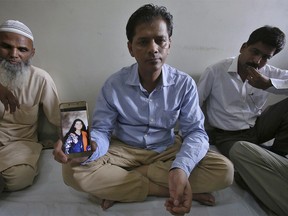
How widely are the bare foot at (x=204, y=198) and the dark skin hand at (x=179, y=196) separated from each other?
295 mm

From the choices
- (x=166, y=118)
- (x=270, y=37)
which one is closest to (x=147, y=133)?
(x=166, y=118)

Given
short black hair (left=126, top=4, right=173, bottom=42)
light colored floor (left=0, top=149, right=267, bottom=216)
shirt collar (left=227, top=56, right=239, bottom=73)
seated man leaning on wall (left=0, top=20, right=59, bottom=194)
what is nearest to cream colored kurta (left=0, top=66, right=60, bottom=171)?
seated man leaning on wall (left=0, top=20, right=59, bottom=194)

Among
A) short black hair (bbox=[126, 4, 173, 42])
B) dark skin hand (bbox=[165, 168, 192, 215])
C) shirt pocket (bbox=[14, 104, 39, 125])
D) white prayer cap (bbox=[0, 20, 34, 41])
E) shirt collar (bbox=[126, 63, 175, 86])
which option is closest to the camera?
dark skin hand (bbox=[165, 168, 192, 215])

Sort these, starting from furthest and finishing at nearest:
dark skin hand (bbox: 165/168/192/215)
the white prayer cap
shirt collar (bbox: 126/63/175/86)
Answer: the white prayer cap < shirt collar (bbox: 126/63/175/86) < dark skin hand (bbox: 165/168/192/215)

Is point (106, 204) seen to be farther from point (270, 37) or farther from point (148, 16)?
point (270, 37)

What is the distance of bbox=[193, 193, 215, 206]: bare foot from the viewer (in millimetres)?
1174

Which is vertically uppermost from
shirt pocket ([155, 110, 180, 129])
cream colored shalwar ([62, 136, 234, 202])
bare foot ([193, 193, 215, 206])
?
shirt pocket ([155, 110, 180, 129])

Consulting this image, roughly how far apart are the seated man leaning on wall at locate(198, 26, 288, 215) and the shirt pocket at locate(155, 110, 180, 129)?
35cm

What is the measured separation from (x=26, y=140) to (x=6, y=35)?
635mm

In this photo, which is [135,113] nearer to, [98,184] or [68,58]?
[98,184]

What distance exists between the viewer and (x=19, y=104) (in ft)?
4.97

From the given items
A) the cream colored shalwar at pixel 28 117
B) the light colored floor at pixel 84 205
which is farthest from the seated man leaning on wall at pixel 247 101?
the cream colored shalwar at pixel 28 117

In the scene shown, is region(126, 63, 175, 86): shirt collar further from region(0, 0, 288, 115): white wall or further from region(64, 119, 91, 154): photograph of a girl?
region(0, 0, 288, 115): white wall

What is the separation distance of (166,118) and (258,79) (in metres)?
0.64
